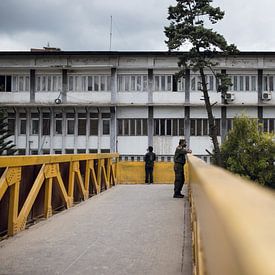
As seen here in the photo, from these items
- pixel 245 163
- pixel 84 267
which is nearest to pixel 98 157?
pixel 84 267

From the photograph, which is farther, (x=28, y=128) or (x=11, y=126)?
(x=11, y=126)

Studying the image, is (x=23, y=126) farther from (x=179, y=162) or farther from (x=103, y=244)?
(x=103, y=244)

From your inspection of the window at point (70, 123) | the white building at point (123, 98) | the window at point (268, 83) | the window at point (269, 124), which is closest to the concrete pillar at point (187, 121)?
the white building at point (123, 98)

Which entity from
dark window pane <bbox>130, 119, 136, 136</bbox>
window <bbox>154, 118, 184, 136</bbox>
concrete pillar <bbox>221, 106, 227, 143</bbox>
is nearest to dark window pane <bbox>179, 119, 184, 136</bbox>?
window <bbox>154, 118, 184, 136</bbox>

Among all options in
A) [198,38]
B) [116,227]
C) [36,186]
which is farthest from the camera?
[198,38]

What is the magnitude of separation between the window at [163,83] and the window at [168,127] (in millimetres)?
2574

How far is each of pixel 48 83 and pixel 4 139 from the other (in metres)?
5.73

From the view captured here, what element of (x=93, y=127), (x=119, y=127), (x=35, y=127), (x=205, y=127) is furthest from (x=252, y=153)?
(x=35, y=127)

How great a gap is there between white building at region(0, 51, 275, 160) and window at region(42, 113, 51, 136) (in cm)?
8

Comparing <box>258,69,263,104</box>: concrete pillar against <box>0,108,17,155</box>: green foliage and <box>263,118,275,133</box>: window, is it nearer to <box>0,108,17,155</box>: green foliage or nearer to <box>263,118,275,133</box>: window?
<box>263,118,275,133</box>: window

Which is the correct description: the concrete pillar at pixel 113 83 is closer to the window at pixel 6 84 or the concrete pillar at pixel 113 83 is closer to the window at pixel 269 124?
the window at pixel 6 84

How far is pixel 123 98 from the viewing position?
3809 cm

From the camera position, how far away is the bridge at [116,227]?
84cm

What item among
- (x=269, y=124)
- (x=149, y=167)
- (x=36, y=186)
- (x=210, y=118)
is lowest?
(x=149, y=167)
